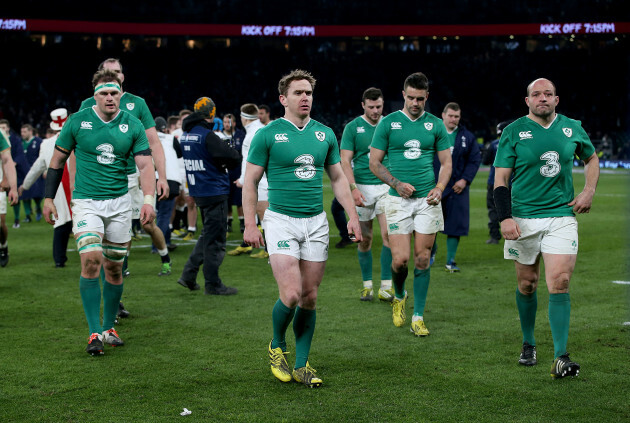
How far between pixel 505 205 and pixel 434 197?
1.43 metres

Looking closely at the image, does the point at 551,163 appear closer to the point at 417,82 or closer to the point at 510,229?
the point at 510,229

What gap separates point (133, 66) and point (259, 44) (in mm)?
8108

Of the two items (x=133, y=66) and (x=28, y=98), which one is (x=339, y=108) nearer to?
(x=133, y=66)

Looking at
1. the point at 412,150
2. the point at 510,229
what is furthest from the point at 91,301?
the point at 510,229

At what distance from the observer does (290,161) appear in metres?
5.64

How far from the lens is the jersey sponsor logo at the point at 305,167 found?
5.66 metres

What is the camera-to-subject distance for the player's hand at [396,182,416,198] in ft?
24.1

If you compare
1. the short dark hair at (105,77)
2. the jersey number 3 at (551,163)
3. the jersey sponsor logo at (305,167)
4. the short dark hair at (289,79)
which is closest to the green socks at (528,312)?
the jersey number 3 at (551,163)

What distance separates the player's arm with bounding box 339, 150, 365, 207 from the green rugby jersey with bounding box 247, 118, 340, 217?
256 cm

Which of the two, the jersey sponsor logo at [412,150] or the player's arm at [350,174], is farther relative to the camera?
the player's arm at [350,174]

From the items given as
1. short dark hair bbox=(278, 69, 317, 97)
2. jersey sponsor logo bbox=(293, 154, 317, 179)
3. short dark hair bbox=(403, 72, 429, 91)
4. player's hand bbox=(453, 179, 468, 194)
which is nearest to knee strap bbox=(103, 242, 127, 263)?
jersey sponsor logo bbox=(293, 154, 317, 179)

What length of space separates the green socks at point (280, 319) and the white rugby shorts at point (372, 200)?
3621 millimetres

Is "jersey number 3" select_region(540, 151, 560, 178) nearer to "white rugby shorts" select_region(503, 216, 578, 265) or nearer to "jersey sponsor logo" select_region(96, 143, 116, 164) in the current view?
"white rugby shorts" select_region(503, 216, 578, 265)

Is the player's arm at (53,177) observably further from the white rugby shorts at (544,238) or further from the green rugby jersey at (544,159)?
the white rugby shorts at (544,238)
